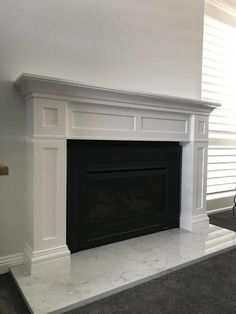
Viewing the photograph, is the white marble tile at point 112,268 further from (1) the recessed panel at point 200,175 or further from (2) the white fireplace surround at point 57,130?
(1) the recessed panel at point 200,175

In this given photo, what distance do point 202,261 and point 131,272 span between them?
638 millimetres

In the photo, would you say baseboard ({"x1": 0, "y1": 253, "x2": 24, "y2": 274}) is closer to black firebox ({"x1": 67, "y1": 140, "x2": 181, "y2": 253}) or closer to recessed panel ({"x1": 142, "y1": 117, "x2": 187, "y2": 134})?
black firebox ({"x1": 67, "y1": 140, "x2": 181, "y2": 253})

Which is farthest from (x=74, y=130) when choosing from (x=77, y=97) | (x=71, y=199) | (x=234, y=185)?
(x=234, y=185)

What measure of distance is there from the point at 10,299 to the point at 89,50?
1914 mm

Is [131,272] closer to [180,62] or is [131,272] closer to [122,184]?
[122,184]

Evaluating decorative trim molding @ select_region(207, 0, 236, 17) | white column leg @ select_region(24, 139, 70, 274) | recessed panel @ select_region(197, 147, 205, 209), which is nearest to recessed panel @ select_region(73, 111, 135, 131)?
white column leg @ select_region(24, 139, 70, 274)

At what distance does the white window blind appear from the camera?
330 centimetres

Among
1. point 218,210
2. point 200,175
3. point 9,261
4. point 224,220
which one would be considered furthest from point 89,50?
point 218,210

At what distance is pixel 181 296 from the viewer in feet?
5.31

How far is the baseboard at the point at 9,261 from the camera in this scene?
1.88 metres

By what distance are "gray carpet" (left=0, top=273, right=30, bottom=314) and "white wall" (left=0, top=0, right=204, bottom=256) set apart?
22cm

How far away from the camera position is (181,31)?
2766 mm

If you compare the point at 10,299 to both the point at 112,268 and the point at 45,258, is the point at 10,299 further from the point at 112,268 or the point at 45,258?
the point at 112,268

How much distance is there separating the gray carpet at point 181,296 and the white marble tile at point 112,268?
0.06m
